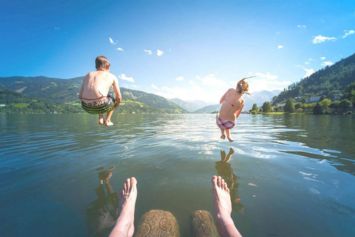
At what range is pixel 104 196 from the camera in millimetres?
4430

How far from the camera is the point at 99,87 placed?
4480mm

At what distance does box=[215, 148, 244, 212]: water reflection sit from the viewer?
13.6 ft

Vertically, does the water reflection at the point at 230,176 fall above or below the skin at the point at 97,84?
below

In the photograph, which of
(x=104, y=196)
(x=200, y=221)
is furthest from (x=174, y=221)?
(x=104, y=196)

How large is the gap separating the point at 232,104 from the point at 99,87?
15.9 feet

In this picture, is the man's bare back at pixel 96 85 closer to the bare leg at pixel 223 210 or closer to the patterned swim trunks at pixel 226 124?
the bare leg at pixel 223 210

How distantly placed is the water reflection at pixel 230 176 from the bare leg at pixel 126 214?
2.38 metres

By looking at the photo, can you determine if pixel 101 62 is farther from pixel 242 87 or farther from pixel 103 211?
pixel 242 87

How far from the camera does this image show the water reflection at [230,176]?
4.14m

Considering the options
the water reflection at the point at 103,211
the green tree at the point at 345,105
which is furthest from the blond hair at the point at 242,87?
the green tree at the point at 345,105

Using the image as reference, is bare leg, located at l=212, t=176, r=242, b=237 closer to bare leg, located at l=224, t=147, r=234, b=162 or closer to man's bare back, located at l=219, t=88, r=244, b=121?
bare leg, located at l=224, t=147, r=234, b=162

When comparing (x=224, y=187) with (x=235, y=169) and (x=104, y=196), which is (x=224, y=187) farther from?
(x=104, y=196)

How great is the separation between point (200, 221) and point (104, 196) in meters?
2.60

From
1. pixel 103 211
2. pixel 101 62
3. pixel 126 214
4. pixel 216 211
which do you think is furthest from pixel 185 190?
pixel 101 62
